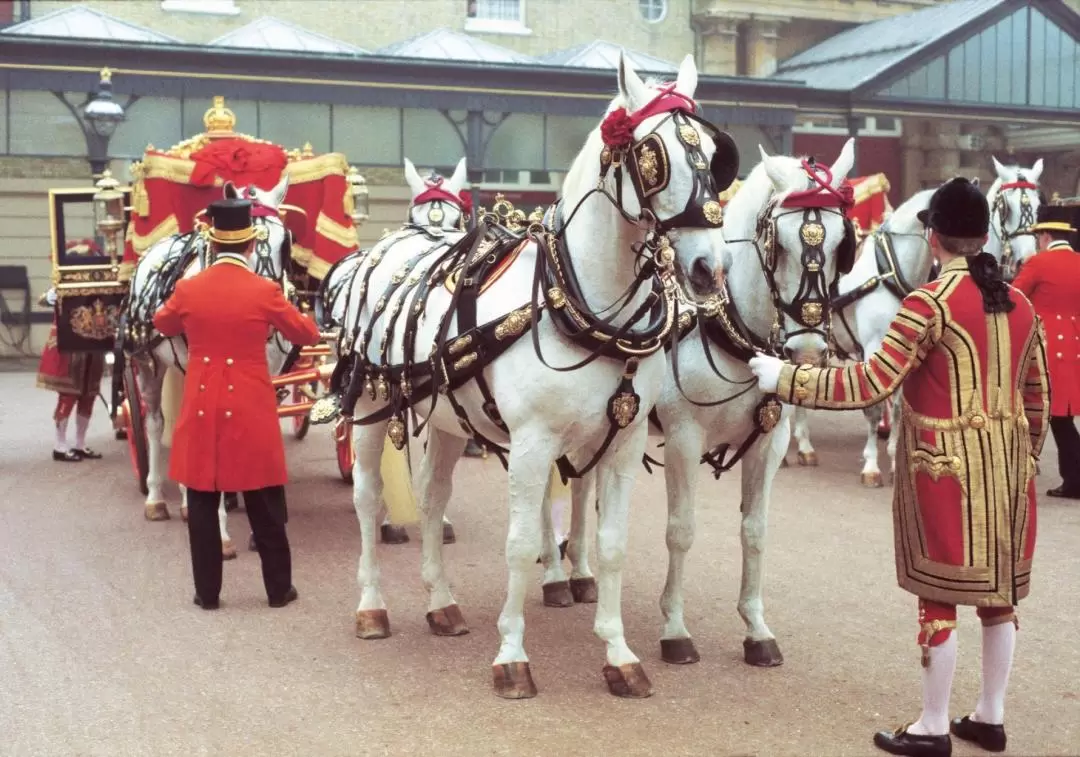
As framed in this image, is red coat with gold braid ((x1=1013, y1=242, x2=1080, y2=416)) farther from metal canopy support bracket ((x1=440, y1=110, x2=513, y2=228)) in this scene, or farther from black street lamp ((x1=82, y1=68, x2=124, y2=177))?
metal canopy support bracket ((x1=440, y1=110, x2=513, y2=228))

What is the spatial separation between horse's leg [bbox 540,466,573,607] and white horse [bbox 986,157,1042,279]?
5.32 m

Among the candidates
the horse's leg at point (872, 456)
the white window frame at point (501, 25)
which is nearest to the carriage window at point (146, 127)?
the white window frame at point (501, 25)

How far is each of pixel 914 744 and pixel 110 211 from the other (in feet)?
27.3

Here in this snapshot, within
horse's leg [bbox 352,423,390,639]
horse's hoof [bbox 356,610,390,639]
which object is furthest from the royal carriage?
horse's hoof [bbox 356,610,390,639]

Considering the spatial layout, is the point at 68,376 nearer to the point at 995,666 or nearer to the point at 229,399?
the point at 229,399

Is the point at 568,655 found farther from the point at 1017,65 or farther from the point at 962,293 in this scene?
the point at 1017,65

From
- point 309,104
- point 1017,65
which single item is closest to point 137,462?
point 309,104

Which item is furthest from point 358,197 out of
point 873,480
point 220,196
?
→ point 873,480

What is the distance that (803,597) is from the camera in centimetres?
749

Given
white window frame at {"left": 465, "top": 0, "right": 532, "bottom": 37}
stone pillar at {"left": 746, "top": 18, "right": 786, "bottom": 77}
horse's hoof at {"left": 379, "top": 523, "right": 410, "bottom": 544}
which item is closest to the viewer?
horse's hoof at {"left": 379, "top": 523, "right": 410, "bottom": 544}

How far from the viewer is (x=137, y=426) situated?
10500 millimetres

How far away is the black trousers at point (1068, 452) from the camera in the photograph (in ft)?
34.7

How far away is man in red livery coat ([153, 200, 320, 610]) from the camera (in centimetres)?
713

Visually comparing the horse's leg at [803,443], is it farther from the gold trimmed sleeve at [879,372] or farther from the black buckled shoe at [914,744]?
Result: the gold trimmed sleeve at [879,372]
